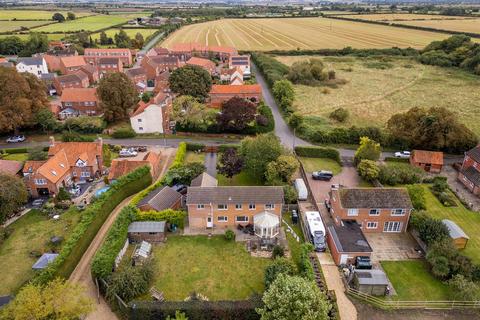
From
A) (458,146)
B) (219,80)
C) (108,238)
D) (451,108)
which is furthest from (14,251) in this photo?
(451,108)

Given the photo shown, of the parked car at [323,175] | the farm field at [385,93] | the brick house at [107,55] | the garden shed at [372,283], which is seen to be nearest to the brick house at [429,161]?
the parked car at [323,175]

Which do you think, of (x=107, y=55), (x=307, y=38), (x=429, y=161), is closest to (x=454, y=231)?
(x=429, y=161)

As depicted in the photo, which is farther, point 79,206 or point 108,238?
point 79,206

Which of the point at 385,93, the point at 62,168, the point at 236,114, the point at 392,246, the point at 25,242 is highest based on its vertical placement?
the point at 236,114

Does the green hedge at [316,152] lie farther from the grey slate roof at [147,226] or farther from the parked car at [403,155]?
the grey slate roof at [147,226]

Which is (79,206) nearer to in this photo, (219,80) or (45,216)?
(45,216)

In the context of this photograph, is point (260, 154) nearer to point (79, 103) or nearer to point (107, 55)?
point (79, 103)
